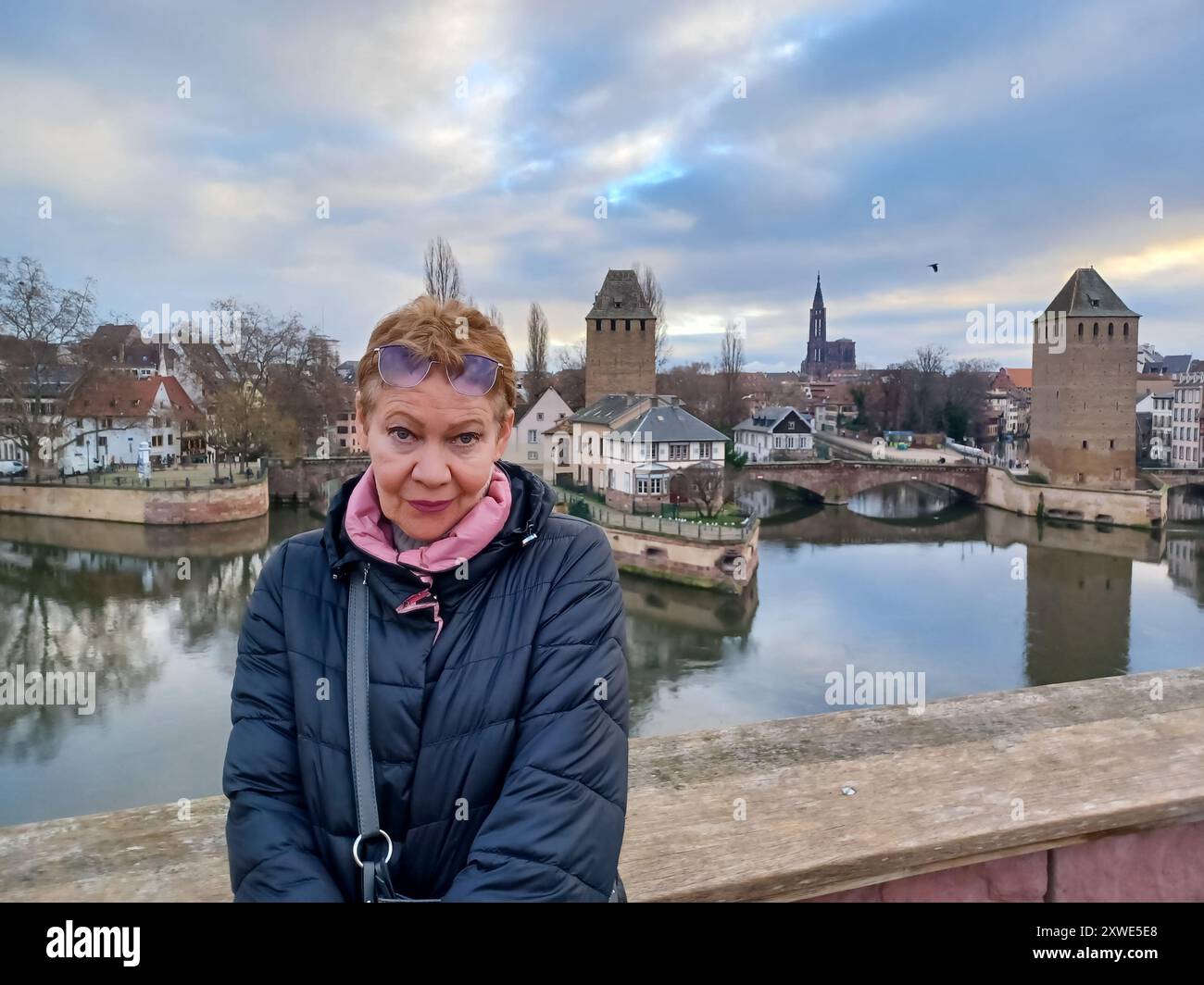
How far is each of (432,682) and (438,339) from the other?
375mm

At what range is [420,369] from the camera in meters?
1.07

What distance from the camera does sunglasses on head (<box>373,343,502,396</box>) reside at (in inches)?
41.9

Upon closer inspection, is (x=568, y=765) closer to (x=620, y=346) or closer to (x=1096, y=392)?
(x=620, y=346)

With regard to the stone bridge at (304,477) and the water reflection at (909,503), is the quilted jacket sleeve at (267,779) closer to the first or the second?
the water reflection at (909,503)

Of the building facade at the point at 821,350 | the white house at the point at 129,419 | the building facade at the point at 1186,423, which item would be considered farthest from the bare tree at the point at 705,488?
the building facade at the point at 821,350

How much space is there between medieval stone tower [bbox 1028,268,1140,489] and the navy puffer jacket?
3132 cm

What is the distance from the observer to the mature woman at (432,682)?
978mm

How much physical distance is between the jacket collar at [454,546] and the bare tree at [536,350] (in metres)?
33.5

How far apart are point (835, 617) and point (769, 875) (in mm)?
14283

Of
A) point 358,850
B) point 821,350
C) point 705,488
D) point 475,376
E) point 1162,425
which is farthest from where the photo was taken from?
point 821,350

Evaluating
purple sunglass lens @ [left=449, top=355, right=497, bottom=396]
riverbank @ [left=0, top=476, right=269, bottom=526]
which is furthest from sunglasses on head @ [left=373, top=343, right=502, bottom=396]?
riverbank @ [left=0, top=476, right=269, bottom=526]

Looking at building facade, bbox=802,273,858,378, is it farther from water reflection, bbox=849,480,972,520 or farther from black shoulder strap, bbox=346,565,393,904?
black shoulder strap, bbox=346,565,393,904

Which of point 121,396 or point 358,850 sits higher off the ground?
point 121,396

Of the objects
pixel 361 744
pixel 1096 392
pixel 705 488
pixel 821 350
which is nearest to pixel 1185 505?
pixel 1096 392
